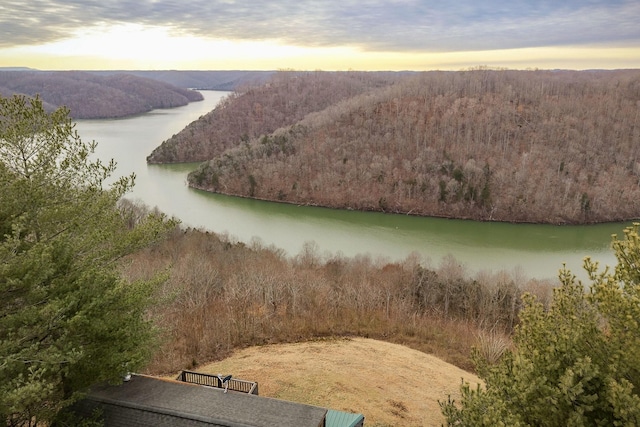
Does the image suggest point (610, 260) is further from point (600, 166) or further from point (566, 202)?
point (600, 166)

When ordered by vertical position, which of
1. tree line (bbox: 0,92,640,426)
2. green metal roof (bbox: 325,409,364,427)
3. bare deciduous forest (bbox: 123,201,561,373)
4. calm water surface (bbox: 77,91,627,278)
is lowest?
calm water surface (bbox: 77,91,627,278)

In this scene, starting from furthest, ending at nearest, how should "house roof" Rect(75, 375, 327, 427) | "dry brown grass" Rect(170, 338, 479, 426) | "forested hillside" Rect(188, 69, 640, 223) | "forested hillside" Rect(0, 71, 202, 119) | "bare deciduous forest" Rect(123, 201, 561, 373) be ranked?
"forested hillside" Rect(0, 71, 202, 119)
"forested hillside" Rect(188, 69, 640, 223)
"bare deciduous forest" Rect(123, 201, 561, 373)
"dry brown grass" Rect(170, 338, 479, 426)
"house roof" Rect(75, 375, 327, 427)

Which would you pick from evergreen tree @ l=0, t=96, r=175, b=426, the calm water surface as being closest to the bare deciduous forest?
evergreen tree @ l=0, t=96, r=175, b=426

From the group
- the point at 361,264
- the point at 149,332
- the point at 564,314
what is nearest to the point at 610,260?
the point at 361,264

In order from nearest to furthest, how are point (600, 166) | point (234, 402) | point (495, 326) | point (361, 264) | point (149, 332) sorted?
point (234, 402) → point (149, 332) → point (495, 326) → point (361, 264) → point (600, 166)

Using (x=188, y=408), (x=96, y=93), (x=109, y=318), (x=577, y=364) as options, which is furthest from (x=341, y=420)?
(x=96, y=93)

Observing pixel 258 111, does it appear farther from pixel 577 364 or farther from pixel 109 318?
pixel 577 364

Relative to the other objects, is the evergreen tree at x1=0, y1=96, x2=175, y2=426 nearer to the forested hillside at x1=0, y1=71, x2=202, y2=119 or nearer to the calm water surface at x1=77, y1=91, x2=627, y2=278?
the calm water surface at x1=77, y1=91, x2=627, y2=278

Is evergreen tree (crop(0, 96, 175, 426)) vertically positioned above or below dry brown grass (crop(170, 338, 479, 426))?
above
